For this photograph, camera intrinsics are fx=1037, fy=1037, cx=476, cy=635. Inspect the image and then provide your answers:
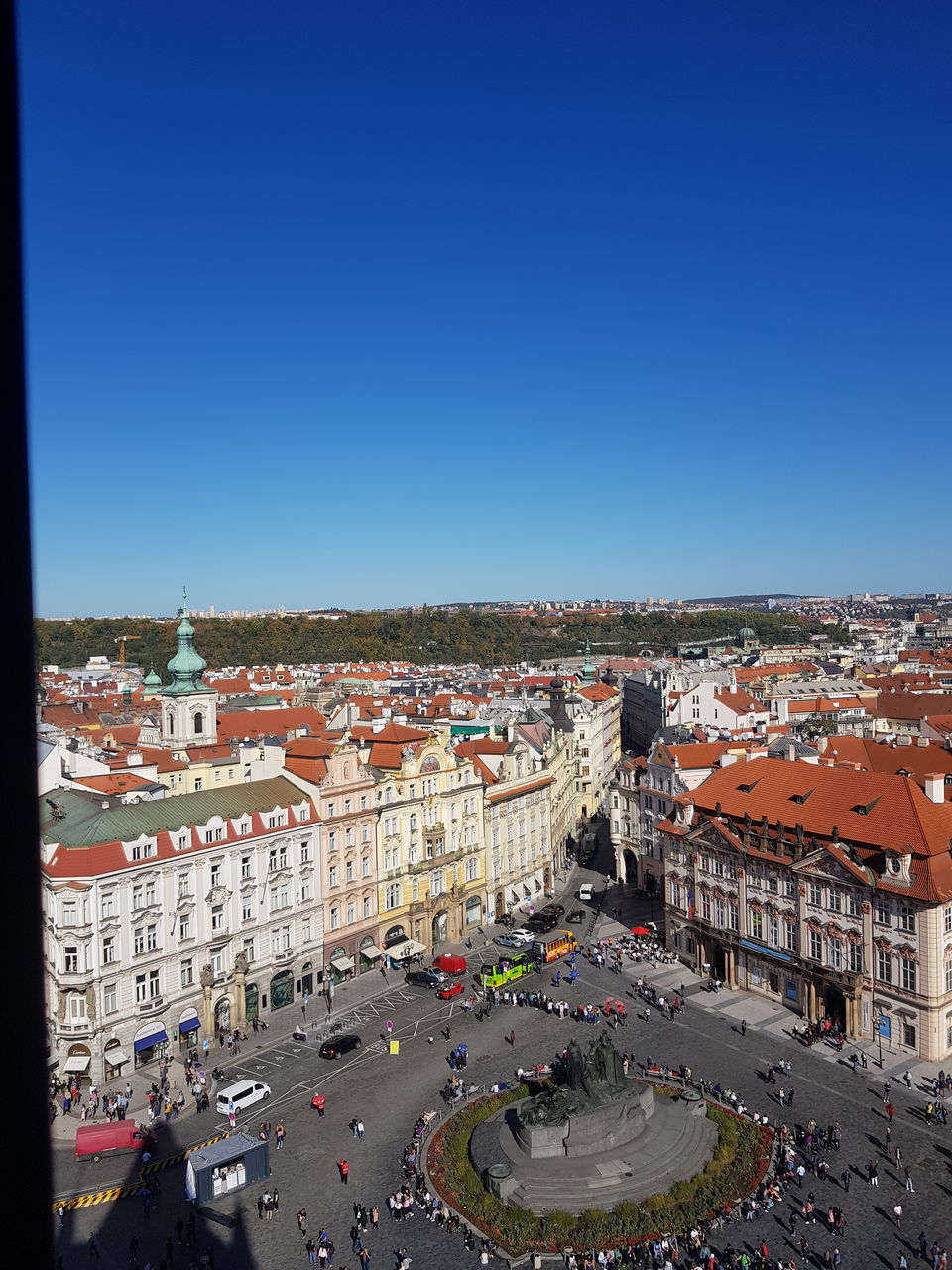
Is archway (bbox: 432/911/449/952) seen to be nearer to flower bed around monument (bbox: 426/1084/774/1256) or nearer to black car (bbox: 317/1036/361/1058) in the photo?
black car (bbox: 317/1036/361/1058)

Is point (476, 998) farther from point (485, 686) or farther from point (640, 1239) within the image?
point (485, 686)

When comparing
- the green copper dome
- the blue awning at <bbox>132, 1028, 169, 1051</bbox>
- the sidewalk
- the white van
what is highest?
the green copper dome

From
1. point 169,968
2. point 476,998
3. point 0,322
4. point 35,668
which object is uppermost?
point 0,322

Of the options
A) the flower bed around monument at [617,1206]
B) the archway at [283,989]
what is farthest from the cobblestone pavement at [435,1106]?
the archway at [283,989]

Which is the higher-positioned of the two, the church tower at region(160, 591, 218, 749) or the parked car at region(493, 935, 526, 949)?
the church tower at region(160, 591, 218, 749)

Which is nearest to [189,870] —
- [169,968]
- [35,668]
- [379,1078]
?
[169,968]

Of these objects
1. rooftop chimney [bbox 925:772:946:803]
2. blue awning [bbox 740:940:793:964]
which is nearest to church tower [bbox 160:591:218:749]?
blue awning [bbox 740:940:793:964]

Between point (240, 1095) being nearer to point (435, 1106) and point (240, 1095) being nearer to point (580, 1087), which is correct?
point (435, 1106)
